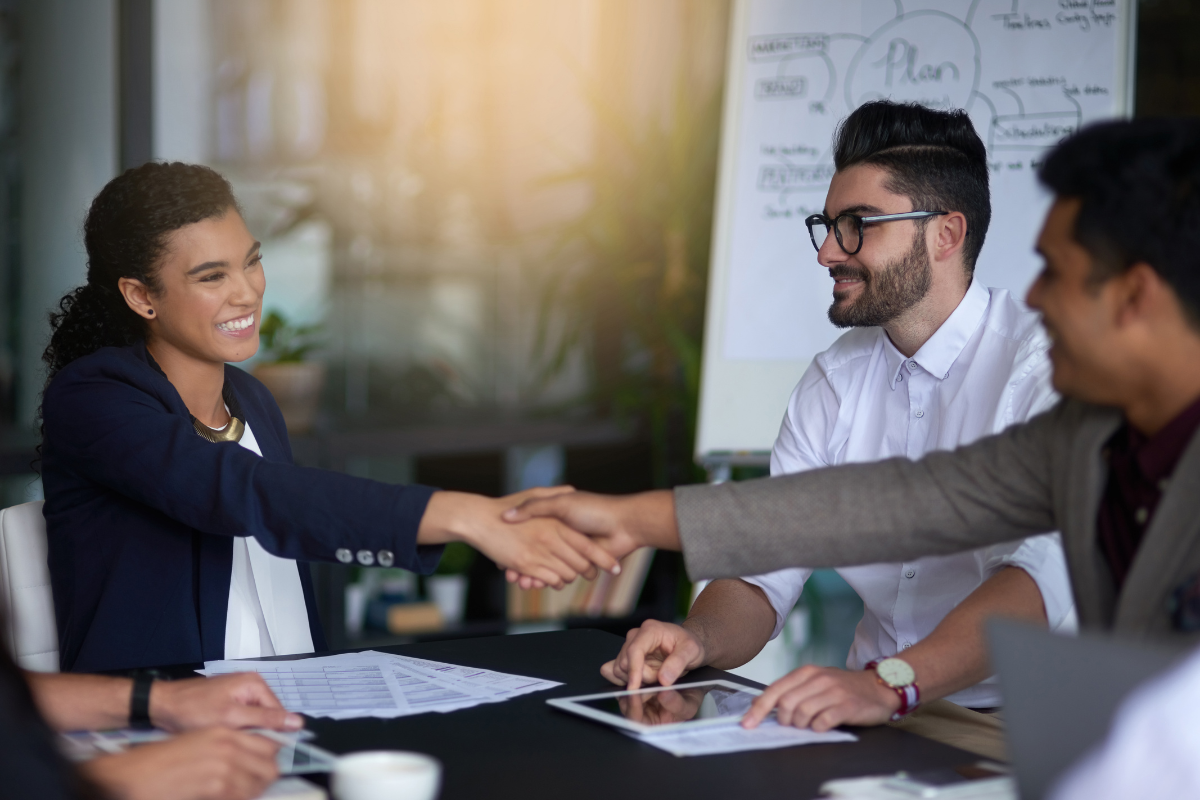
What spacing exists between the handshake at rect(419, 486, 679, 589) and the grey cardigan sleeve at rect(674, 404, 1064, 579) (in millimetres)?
138

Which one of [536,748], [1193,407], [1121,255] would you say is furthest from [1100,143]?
[536,748]

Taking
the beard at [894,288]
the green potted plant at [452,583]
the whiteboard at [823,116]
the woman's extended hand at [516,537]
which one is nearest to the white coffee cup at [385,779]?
the woman's extended hand at [516,537]

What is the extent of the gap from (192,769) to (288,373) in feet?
8.73

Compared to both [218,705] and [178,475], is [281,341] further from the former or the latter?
[218,705]

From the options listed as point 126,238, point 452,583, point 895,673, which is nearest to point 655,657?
point 895,673

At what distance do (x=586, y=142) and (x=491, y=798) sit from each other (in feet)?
→ 11.8

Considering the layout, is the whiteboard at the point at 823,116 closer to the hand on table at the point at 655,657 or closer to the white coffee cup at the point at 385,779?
the hand on table at the point at 655,657

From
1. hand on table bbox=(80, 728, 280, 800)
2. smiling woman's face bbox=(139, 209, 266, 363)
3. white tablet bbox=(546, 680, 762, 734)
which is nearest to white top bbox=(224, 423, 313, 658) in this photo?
smiling woman's face bbox=(139, 209, 266, 363)

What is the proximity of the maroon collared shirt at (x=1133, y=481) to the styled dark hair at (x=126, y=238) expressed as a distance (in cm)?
156

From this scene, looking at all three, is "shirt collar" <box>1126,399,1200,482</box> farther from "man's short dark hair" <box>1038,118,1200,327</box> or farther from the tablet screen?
the tablet screen

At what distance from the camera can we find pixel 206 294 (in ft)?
6.69

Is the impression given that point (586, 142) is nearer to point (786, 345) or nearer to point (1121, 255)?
point (786, 345)

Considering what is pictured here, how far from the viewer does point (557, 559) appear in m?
1.65

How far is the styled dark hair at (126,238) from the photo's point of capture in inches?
79.7
